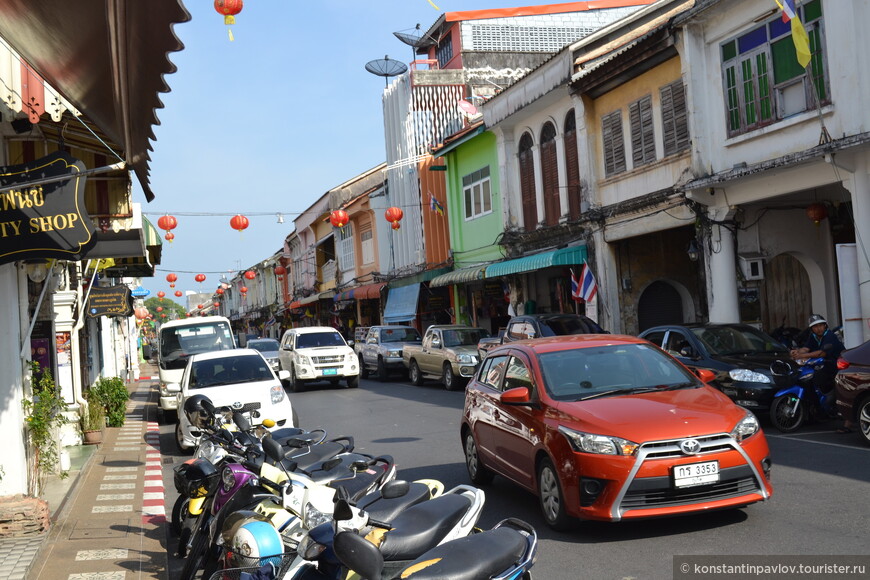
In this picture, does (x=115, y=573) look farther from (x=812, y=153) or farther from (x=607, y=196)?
(x=607, y=196)

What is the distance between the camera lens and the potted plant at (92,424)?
14.7 m

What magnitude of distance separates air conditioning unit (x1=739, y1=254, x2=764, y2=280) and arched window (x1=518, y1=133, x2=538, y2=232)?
8592mm

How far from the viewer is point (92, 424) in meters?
14.8

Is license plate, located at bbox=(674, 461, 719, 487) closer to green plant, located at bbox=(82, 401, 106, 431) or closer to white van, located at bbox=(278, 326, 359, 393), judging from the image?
green plant, located at bbox=(82, 401, 106, 431)

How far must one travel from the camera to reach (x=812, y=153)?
14.4 m

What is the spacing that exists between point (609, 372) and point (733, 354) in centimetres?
573

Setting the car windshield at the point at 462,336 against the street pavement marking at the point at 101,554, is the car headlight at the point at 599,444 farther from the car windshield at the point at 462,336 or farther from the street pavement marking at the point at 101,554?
the car windshield at the point at 462,336

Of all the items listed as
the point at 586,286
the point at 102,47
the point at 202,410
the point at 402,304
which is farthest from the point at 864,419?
the point at 402,304

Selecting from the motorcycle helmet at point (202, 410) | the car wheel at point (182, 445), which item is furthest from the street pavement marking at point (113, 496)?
the car wheel at point (182, 445)

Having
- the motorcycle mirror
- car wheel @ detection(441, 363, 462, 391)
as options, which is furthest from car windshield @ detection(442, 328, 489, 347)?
the motorcycle mirror

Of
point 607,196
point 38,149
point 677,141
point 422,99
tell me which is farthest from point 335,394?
point 422,99

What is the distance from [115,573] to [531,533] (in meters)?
3.98

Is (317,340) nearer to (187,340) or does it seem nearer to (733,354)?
(187,340)

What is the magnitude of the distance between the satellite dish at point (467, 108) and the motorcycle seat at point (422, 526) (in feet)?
94.9
